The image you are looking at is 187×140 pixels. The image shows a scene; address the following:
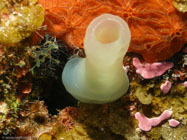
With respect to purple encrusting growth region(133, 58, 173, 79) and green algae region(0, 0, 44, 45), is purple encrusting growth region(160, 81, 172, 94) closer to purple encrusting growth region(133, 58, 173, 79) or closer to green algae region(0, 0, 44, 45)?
purple encrusting growth region(133, 58, 173, 79)

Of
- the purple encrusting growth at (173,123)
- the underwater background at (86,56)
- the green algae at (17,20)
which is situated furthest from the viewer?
the purple encrusting growth at (173,123)

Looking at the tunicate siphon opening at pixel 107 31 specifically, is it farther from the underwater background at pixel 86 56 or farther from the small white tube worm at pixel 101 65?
the underwater background at pixel 86 56

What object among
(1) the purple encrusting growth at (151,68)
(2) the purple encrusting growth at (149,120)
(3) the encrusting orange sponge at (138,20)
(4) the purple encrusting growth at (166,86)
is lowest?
(2) the purple encrusting growth at (149,120)

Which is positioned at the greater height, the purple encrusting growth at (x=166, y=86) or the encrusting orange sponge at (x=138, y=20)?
the encrusting orange sponge at (x=138, y=20)

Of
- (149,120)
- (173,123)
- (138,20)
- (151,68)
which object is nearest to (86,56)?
(138,20)

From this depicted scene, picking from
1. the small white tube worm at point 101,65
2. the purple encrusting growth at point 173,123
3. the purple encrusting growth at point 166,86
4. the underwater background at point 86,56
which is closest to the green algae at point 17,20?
the underwater background at point 86,56

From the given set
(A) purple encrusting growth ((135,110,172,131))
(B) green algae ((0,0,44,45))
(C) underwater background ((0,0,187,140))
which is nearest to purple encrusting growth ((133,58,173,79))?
(C) underwater background ((0,0,187,140))

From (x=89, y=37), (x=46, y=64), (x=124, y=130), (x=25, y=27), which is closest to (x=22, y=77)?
(x=46, y=64)

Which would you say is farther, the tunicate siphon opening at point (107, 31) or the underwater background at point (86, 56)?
the underwater background at point (86, 56)
